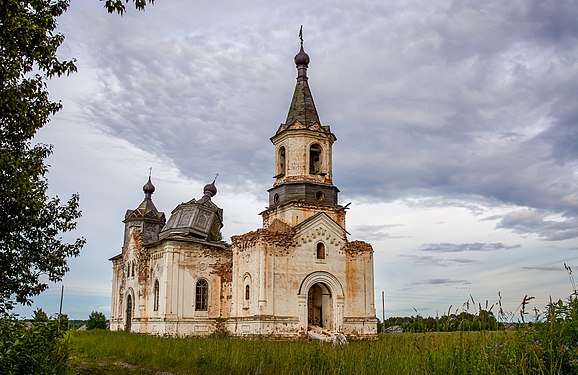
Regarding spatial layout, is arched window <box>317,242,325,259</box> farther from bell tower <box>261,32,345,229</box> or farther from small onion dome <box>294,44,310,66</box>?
small onion dome <box>294,44,310,66</box>

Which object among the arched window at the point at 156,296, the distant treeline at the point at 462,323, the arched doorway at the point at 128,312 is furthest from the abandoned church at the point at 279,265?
the distant treeline at the point at 462,323

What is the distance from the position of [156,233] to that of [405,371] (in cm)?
3277

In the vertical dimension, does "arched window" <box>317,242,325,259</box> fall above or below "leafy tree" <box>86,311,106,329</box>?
above

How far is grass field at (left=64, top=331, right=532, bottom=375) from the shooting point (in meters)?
7.00

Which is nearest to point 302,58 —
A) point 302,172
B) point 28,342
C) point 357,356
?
point 302,172

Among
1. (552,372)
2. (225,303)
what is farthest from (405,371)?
(225,303)

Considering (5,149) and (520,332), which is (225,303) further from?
(520,332)

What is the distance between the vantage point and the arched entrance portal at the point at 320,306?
1081 inches

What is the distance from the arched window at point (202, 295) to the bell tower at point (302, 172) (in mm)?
5162

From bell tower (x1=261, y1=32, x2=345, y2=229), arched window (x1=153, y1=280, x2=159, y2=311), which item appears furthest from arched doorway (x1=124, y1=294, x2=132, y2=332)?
bell tower (x1=261, y1=32, x2=345, y2=229)

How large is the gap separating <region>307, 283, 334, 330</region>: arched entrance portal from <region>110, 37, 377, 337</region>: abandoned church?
0.05 m

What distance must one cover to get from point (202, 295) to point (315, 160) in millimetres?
10247

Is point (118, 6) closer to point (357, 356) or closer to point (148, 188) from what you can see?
point (357, 356)

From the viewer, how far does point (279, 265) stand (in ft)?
85.7
